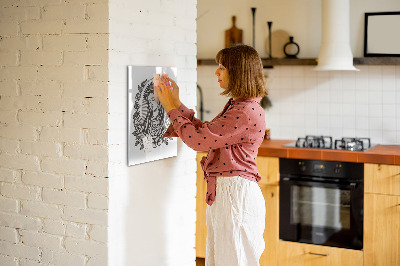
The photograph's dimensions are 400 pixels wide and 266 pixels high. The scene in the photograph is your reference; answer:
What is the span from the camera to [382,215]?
3816mm

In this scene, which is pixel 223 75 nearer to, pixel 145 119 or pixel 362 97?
pixel 145 119

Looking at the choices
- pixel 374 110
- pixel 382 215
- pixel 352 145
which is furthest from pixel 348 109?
pixel 382 215

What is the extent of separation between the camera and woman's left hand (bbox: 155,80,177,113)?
2.70 meters

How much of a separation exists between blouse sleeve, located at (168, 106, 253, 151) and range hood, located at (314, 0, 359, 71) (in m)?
1.87

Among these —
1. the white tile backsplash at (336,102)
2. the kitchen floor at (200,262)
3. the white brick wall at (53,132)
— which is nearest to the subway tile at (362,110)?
the white tile backsplash at (336,102)

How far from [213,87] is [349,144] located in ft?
4.76

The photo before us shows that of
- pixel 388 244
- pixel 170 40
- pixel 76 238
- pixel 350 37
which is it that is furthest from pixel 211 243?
pixel 350 37

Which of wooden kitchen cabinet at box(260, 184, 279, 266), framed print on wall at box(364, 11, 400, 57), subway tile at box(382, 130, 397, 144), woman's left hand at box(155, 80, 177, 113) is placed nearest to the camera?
woman's left hand at box(155, 80, 177, 113)

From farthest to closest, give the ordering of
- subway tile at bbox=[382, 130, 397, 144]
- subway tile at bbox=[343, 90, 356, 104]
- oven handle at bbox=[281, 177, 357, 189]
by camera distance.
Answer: subway tile at bbox=[343, 90, 356, 104], subway tile at bbox=[382, 130, 397, 144], oven handle at bbox=[281, 177, 357, 189]

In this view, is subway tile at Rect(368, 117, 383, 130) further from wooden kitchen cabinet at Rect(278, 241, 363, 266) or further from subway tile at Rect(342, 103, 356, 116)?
wooden kitchen cabinet at Rect(278, 241, 363, 266)

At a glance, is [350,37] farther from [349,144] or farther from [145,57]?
[145,57]

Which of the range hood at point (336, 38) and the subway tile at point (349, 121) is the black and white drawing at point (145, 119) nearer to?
the range hood at point (336, 38)

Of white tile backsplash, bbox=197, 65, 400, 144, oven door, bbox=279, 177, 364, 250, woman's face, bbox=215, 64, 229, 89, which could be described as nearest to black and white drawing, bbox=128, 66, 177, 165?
woman's face, bbox=215, 64, 229, 89

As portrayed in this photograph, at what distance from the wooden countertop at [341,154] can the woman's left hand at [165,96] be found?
61.6 inches
